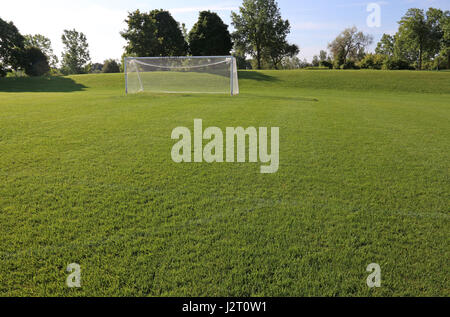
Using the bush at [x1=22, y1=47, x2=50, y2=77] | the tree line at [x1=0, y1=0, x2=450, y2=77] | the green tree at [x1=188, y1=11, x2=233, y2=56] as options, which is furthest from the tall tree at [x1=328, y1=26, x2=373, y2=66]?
the bush at [x1=22, y1=47, x2=50, y2=77]

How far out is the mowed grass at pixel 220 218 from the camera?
6.57ft

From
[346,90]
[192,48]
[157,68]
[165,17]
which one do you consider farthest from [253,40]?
[157,68]

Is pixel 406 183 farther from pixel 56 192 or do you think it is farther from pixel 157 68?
pixel 157 68

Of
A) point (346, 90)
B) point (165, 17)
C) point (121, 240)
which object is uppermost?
point (165, 17)

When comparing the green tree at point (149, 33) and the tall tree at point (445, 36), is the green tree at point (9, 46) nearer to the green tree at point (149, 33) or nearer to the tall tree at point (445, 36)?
the green tree at point (149, 33)

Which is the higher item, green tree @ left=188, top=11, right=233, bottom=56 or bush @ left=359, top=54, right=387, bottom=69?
green tree @ left=188, top=11, right=233, bottom=56

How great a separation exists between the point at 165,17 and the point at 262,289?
44019 millimetres

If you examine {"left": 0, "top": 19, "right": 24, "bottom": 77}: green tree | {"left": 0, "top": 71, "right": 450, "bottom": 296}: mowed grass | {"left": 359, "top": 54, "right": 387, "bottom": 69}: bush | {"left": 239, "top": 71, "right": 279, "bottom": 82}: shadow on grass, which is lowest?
{"left": 0, "top": 71, "right": 450, "bottom": 296}: mowed grass

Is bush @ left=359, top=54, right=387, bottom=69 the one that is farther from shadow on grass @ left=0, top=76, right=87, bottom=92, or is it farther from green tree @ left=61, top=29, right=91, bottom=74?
green tree @ left=61, top=29, right=91, bottom=74

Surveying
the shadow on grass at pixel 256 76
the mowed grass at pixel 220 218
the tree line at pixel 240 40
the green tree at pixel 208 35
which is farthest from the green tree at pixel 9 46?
the mowed grass at pixel 220 218

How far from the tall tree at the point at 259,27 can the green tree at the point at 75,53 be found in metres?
33.9

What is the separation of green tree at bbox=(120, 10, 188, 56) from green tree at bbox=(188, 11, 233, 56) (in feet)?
10.8

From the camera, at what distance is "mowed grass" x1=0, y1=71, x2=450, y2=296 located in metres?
2.00

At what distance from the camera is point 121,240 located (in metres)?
2.43
